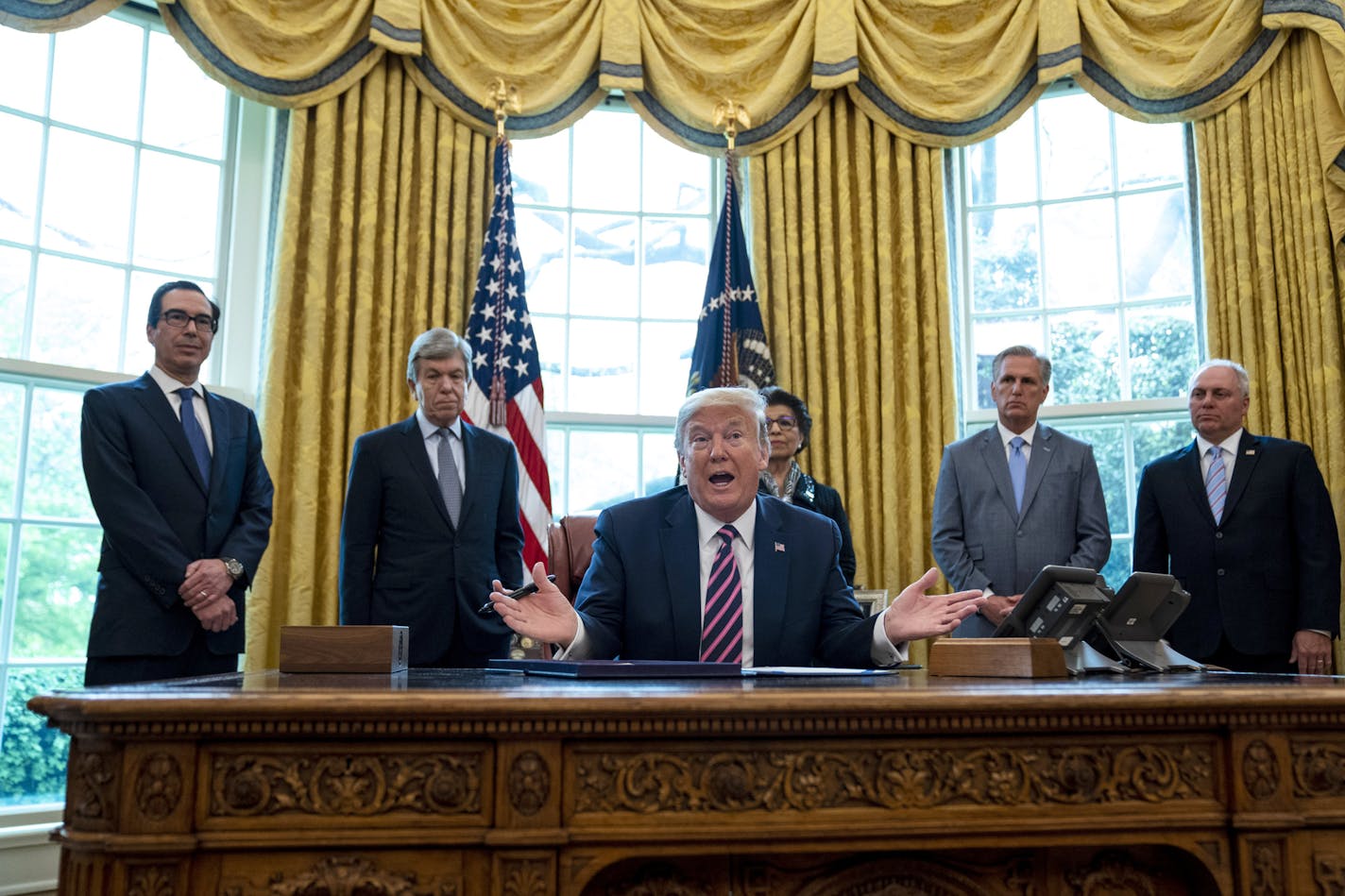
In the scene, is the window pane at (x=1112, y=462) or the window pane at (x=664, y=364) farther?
the window pane at (x=664, y=364)

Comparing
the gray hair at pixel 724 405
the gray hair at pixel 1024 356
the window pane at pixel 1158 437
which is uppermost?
the gray hair at pixel 1024 356

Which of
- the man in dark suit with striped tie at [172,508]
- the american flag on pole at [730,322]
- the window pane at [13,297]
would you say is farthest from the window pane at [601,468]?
the window pane at [13,297]

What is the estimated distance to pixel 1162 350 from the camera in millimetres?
4988

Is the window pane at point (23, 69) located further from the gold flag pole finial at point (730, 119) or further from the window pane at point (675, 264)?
the gold flag pole finial at point (730, 119)

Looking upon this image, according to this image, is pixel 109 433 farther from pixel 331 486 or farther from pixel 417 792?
pixel 417 792

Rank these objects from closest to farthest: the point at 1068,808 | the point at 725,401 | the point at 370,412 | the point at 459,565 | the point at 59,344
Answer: the point at 1068,808 < the point at 725,401 < the point at 459,565 < the point at 59,344 < the point at 370,412

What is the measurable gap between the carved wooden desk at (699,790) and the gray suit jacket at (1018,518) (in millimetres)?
2278

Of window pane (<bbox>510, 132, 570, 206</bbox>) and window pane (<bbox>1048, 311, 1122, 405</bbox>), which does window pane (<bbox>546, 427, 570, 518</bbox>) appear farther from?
window pane (<bbox>1048, 311, 1122, 405</bbox>)

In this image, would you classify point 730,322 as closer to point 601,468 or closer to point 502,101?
point 601,468

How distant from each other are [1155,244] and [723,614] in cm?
353

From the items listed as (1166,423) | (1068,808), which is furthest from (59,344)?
(1166,423)

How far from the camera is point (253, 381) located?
4.57 metres

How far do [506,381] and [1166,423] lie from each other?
282 cm

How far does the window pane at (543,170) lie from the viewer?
5109mm
